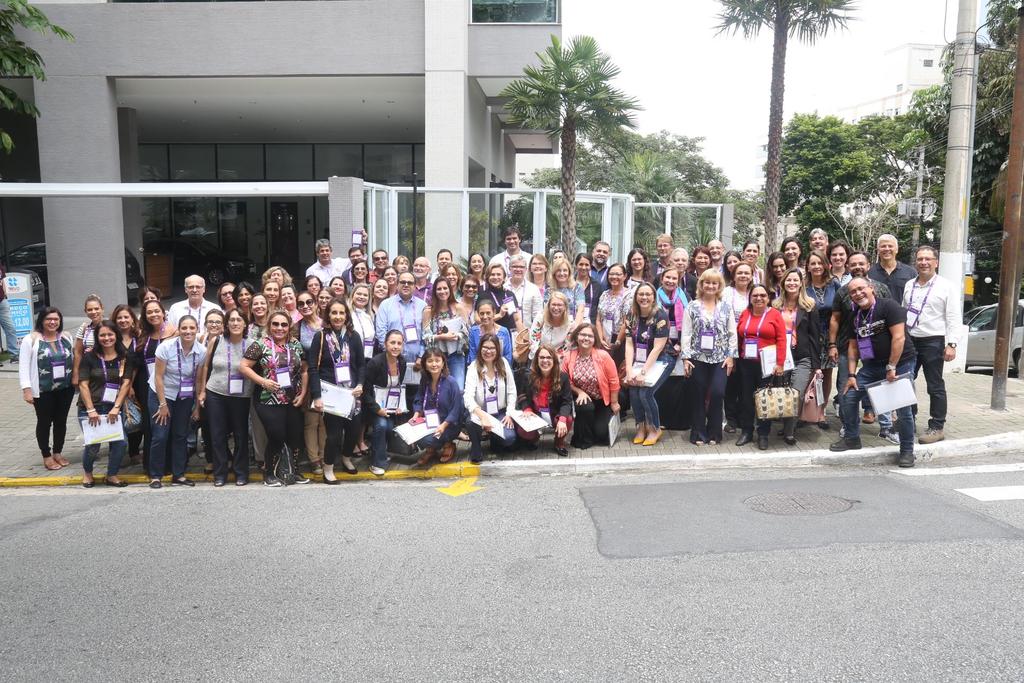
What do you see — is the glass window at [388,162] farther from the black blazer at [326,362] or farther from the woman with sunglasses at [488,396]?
the black blazer at [326,362]

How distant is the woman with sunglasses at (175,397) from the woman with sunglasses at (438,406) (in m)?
2.06

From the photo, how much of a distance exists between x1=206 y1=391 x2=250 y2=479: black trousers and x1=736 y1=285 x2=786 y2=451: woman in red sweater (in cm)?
488

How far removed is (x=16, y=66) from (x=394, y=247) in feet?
20.8

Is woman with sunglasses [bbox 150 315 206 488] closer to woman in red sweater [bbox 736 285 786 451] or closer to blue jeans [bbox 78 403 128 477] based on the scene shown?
blue jeans [bbox 78 403 128 477]

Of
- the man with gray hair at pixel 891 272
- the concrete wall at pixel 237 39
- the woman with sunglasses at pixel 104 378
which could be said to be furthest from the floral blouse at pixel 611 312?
the concrete wall at pixel 237 39

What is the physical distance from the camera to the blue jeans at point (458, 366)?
29.8ft

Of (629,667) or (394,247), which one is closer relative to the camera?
(629,667)

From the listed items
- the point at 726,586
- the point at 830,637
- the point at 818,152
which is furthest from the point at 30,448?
the point at 818,152

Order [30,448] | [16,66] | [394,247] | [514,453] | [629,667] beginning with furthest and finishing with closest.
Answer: [394,247], [16,66], [30,448], [514,453], [629,667]

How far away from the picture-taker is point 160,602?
17.6 feet

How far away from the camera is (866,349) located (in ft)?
27.6

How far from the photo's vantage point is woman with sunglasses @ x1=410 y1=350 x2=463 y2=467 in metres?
8.42

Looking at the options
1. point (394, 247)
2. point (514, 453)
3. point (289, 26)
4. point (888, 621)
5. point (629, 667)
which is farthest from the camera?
point (289, 26)

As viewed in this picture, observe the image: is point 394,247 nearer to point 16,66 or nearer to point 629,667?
point 16,66
